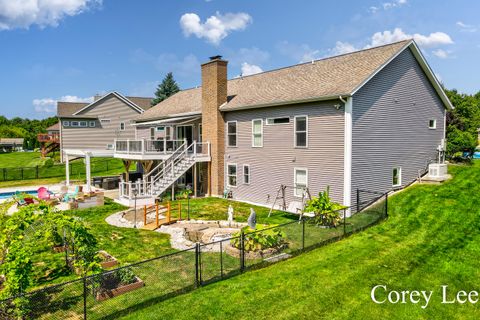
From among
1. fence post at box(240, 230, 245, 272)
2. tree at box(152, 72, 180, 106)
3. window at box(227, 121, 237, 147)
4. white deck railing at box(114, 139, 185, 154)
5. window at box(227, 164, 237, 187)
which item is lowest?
fence post at box(240, 230, 245, 272)

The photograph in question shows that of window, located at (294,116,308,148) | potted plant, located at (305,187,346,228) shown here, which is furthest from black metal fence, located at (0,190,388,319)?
window, located at (294,116,308,148)

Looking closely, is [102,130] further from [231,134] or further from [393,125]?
[393,125]

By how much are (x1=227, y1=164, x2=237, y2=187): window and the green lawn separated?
965cm

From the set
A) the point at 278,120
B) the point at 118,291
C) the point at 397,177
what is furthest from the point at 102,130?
the point at 118,291

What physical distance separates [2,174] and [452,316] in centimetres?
3801

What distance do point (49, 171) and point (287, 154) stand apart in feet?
93.5

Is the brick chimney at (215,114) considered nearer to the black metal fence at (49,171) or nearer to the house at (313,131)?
the house at (313,131)

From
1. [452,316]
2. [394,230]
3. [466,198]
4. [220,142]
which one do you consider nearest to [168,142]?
[220,142]

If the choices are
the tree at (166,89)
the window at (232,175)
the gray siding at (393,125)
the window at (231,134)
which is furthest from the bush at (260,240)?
the tree at (166,89)

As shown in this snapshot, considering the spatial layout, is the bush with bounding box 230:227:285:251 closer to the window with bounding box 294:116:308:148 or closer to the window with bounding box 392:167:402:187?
the window with bounding box 294:116:308:148

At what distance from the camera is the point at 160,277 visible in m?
9.26

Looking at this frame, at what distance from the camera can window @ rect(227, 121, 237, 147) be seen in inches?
840

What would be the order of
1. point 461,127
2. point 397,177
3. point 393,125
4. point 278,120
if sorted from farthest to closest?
point 461,127, point 278,120, point 397,177, point 393,125

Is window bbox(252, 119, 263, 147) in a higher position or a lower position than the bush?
higher
